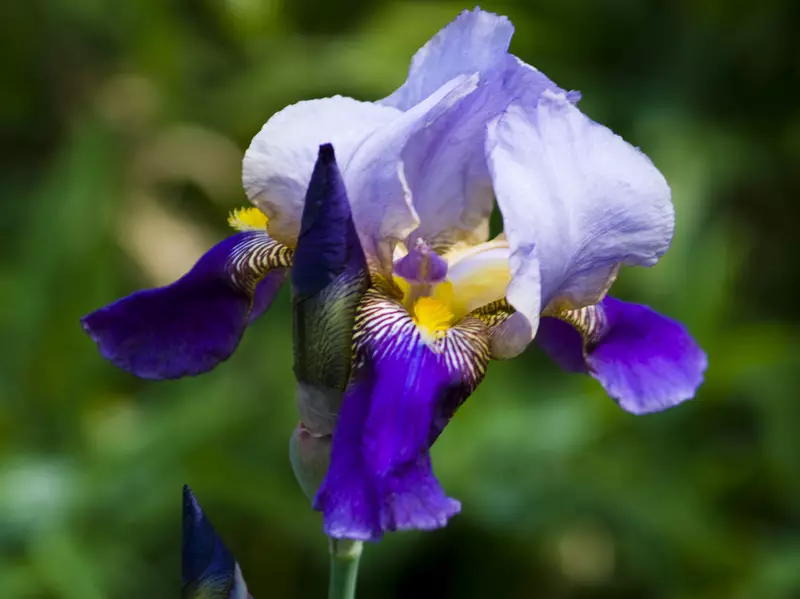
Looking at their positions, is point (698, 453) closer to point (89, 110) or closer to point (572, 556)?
point (572, 556)

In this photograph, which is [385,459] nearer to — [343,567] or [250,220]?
[343,567]

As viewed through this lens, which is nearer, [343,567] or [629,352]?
[343,567]

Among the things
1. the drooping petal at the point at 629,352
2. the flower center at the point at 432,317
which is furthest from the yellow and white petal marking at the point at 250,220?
the drooping petal at the point at 629,352

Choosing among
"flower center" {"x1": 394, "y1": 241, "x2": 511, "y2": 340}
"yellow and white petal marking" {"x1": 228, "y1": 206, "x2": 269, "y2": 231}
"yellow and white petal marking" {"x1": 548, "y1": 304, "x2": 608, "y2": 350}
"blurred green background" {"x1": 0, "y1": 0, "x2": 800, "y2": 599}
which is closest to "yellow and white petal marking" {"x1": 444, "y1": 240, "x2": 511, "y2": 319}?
"flower center" {"x1": 394, "y1": 241, "x2": 511, "y2": 340}

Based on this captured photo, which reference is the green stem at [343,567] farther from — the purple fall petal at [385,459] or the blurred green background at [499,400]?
the blurred green background at [499,400]

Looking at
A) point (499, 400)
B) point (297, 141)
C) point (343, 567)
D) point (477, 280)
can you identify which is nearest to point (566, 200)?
point (477, 280)
